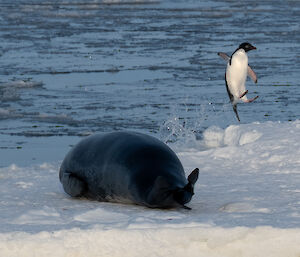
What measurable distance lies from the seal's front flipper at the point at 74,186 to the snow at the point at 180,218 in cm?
5

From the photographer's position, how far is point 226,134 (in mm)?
8227

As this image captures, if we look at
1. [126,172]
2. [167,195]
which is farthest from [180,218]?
[126,172]

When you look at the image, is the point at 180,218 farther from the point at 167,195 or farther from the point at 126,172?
the point at 126,172

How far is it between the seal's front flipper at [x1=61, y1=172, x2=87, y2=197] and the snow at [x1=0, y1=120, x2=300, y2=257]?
1.9 inches

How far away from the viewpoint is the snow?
394cm

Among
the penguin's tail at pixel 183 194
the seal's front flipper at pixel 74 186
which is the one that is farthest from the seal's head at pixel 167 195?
the seal's front flipper at pixel 74 186

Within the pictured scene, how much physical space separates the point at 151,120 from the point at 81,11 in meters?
18.4

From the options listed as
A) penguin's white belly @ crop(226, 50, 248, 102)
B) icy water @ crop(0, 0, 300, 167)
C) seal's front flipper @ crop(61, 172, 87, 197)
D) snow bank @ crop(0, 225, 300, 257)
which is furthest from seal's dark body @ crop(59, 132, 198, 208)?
penguin's white belly @ crop(226, 50, 248, 102)

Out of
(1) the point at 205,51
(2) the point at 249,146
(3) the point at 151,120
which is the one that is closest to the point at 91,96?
(3) the point at 151,120

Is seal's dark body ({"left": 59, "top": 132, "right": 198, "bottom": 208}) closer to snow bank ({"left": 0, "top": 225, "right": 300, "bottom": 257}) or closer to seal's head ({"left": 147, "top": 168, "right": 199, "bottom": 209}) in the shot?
seal's head ({"left": 147, "top": 168, "right": 199, "bottom": 209})

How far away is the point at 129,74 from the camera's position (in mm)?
13969

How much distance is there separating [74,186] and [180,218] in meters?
1.07

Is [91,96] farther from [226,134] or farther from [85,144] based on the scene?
[85,144]

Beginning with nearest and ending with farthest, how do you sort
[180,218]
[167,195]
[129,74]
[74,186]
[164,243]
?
[164,243]
[180,218]
[167,195]
[74,186]
[129,74]
